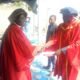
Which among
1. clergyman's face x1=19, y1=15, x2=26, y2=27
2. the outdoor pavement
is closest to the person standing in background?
the outdoor pavement

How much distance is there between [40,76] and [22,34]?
0.78ft

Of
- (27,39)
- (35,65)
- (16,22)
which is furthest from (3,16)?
(35,65)

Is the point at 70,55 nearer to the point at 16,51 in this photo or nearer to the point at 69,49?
the point at 69,49

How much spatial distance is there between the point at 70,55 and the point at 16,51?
11.0 inches

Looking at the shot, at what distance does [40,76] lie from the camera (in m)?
0.92

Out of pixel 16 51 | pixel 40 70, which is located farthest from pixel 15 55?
pixel 40 70

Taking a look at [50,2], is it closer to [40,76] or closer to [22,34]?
[22,34]

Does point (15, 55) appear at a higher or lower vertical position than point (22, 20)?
lower

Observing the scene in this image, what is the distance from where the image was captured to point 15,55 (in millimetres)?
920

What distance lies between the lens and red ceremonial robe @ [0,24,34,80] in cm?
92

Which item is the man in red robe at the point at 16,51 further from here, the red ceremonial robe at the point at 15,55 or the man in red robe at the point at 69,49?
the man in red robe at the point at 69,49

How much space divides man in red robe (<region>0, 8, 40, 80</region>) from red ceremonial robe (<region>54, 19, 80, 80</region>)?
0.49 ft

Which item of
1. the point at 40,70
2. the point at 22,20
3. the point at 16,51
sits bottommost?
the point at 40,70

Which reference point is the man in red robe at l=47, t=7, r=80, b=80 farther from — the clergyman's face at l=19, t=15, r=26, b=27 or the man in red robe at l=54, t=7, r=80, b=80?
the clergyman's face at l=19, t=15, r=26, b=27
